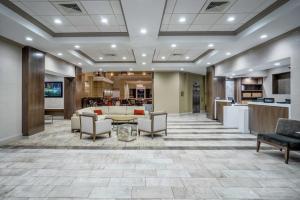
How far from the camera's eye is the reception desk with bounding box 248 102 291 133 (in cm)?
548

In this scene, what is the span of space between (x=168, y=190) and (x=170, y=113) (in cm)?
1039

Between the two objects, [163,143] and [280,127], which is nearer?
[280,127]

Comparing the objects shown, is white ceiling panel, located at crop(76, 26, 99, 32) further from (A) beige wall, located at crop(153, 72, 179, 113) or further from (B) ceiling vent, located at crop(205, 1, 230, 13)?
(A) beige wall, located at crop(153, 72, 179, 113)

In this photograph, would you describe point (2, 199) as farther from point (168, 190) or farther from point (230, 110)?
point (230, 110)

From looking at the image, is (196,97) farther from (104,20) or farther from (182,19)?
(104,20)

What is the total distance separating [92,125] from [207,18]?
4588 millimetres

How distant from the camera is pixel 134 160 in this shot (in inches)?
165

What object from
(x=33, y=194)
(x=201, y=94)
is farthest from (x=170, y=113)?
(x=33, y=194)

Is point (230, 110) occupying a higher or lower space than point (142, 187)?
higher

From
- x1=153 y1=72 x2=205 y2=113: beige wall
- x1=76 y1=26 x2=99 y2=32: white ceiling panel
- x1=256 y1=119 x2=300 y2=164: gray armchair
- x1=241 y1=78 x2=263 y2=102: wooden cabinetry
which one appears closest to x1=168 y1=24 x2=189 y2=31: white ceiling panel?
x1=76 y1=26 x2=99 y2=32: white ceiling panel

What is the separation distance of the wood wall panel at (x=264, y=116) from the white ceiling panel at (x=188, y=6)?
12.6 feet

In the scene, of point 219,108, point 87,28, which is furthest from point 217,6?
point 219,108

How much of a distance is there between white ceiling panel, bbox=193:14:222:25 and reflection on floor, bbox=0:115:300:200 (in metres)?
3.53

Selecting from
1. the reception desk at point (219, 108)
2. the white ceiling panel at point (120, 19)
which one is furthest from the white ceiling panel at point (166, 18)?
the reception desk at point (219, 108)
